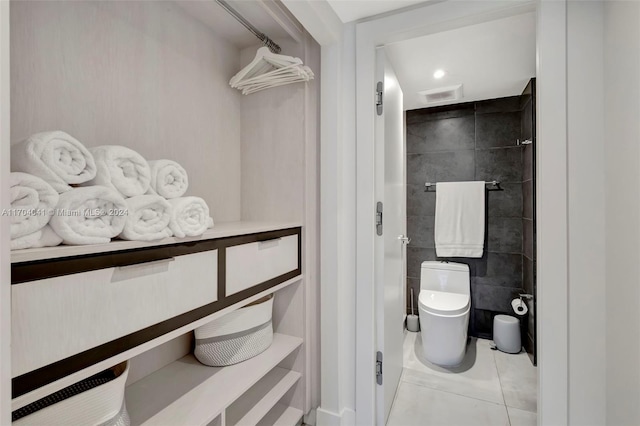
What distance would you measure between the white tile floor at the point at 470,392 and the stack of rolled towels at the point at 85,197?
166 centimetres

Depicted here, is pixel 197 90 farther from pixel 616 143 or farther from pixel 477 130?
pixel 477 130

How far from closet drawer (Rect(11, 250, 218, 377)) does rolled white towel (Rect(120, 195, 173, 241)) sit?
0.08 m

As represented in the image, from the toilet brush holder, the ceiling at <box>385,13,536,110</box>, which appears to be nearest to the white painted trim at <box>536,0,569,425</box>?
the ceiling at <box>385,13,536,110</box>

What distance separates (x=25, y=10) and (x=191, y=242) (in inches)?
30.6

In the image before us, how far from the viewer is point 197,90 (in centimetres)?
138

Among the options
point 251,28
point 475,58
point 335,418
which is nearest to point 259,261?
point 335,418

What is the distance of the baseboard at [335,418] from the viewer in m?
1.48

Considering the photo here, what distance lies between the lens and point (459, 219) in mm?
2746

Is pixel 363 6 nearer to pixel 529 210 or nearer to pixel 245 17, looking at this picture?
pixel 245 17

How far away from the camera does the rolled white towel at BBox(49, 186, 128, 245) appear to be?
614 millimetres

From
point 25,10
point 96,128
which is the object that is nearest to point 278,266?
point 96,128

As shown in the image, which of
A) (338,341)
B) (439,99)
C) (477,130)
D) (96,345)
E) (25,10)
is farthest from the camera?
(477,130)

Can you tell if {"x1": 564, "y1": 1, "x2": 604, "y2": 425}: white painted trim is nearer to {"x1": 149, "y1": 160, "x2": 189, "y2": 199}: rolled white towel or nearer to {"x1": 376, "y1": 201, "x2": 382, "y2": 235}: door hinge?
{"x1": 376, "y1": 201, "x2": 382, "y2": 235}: door hinge

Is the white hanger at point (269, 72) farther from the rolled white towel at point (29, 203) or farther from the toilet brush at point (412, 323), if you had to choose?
the toilet brush at point (412, 323)
